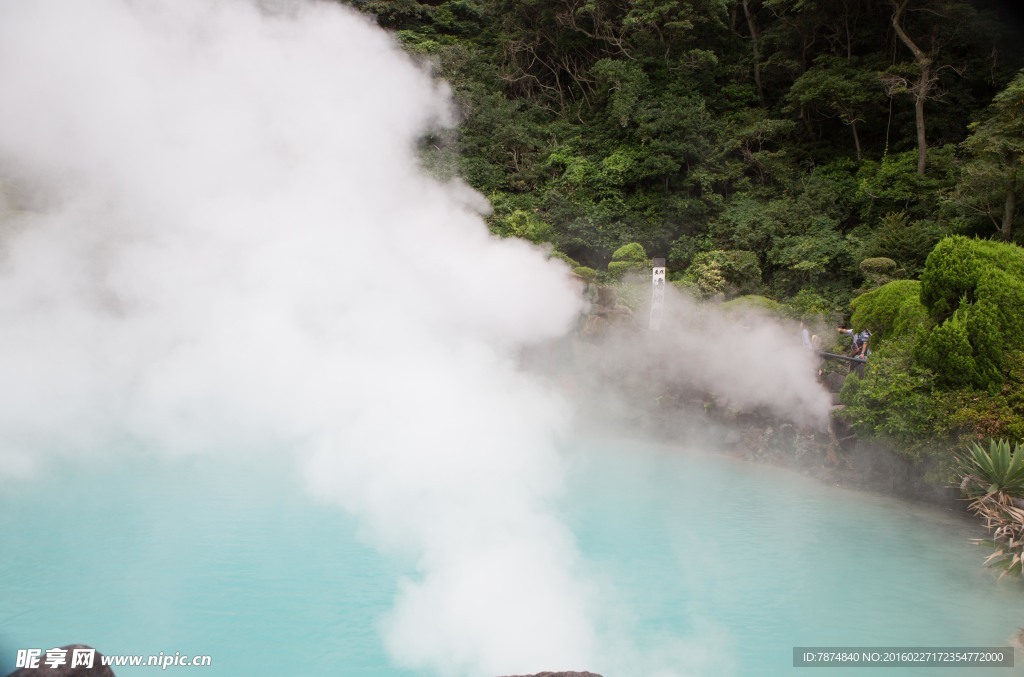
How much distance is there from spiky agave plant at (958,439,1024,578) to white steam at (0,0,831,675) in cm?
360

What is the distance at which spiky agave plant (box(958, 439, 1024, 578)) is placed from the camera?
596 centimetres

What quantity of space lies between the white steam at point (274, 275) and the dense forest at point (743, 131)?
5.75 meters

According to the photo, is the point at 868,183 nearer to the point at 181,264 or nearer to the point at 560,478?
the point at 560,478

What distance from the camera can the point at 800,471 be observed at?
9.07 m

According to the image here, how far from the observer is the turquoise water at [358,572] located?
4.64m

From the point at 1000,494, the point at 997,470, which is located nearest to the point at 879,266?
the point at 997,470

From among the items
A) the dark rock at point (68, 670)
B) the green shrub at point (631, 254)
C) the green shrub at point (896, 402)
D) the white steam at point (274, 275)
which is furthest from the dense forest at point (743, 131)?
the dark rock at point (68, 670)

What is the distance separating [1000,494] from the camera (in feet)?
21.4

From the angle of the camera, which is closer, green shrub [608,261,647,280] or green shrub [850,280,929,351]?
green shrub [850,280,929,351]

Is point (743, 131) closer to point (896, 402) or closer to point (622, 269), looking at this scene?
point (622, 269)

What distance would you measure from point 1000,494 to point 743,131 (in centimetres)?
1180

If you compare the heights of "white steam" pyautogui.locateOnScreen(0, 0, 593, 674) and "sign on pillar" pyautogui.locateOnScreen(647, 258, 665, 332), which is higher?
"sign on pillar" pyautogui.locateOnScreen(647, 258, 665, 332)

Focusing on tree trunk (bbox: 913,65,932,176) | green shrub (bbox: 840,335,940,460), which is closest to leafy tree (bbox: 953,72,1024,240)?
tree trunk (bbox: 913,65,932,176)

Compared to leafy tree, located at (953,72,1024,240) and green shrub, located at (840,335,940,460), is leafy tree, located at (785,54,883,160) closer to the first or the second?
leafy tree, located at (953,72,1024,240)
